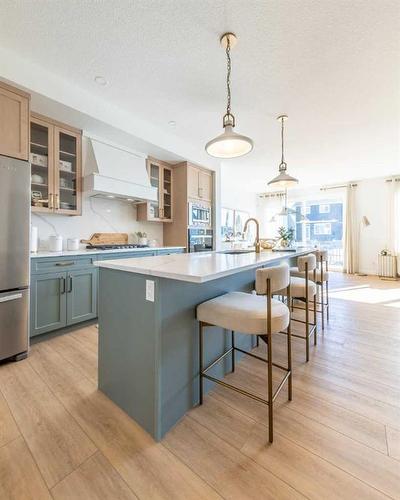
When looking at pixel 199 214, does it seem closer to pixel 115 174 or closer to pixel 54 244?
pixel 115 174

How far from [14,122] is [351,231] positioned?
7669 millimetres

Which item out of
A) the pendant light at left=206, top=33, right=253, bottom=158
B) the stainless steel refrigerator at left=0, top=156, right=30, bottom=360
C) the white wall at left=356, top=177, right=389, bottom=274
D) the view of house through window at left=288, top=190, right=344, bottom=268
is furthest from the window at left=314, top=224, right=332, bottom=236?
the stainless steel refrigerator at left=0, top=156, right=30, bottom=360

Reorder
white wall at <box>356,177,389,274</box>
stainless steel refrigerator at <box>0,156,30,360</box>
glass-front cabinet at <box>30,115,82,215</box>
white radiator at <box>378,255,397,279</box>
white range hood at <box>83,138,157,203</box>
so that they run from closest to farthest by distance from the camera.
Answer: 1. stainless steel refrigerator at <box>0,156,30,360</box>
2. glass-front cabinet at <box>30,115,82,215</box>
3. white range hood at <box>83,138,157,203</box>
4. white radiator at <box>378,255,397,279</box>
5. white wall at <box>356,177,389,274</box>

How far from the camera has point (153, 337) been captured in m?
1.29

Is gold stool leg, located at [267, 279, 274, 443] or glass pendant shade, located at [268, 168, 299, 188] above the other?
glass pendant shade, located at [268, 168, 299, 188]

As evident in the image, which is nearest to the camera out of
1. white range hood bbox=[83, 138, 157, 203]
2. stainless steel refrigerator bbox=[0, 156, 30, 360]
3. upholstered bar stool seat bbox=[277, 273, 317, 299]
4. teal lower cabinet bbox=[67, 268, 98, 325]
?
stainless steel refrigerator bbox=[0, 156, 30, 360]

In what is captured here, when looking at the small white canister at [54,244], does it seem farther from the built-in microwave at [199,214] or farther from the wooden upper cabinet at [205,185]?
the wooden upper cabinet at [205,185]

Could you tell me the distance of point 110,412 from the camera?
4.87ft

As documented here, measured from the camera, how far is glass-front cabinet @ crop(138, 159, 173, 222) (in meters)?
4.03

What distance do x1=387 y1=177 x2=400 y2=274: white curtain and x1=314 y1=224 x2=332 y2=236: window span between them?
1.49m

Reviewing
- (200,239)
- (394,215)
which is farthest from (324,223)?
(200,239)

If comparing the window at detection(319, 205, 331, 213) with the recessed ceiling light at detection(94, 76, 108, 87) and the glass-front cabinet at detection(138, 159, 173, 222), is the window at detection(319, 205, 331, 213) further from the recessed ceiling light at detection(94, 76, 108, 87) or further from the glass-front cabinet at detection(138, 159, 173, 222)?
the recessed ceiling light at detection(94, 76, 108, 87)

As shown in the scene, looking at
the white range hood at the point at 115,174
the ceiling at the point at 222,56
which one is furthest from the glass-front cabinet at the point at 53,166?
the ceiling at the point at 222,56

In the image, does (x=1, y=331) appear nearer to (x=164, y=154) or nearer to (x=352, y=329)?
(x=164, y=154)
